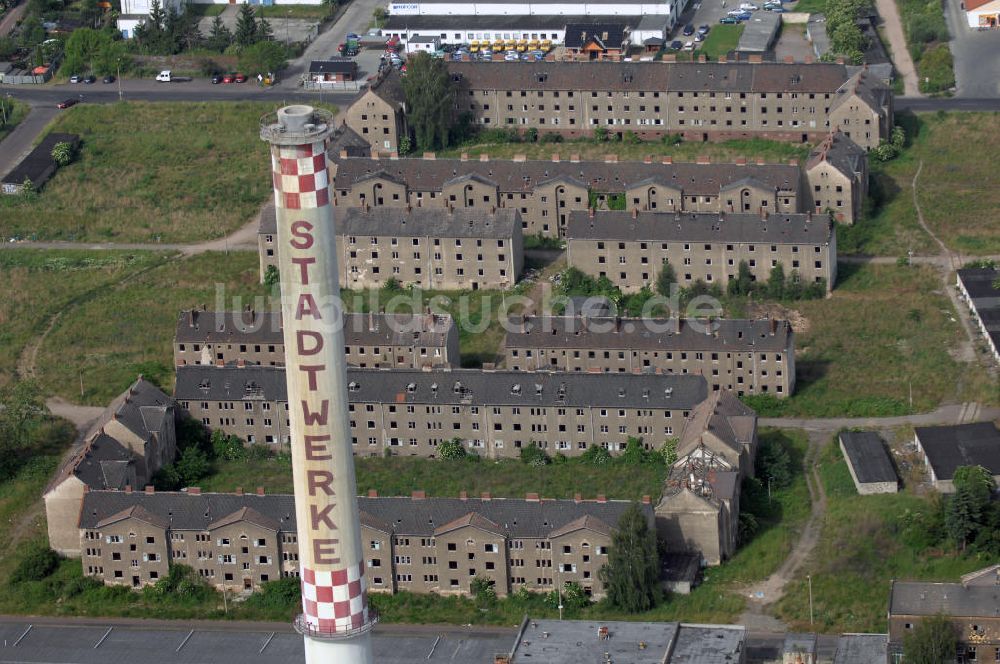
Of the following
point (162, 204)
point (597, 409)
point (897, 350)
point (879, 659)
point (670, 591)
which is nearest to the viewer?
point (879, 659)

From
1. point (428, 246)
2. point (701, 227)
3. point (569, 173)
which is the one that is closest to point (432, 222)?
point (428, 246)

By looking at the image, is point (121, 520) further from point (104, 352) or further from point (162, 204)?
point (162, 204)

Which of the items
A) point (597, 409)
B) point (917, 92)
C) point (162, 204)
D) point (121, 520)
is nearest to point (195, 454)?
point (121, 520)

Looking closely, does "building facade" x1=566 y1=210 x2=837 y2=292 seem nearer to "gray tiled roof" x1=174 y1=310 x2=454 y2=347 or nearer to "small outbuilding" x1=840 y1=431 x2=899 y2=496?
"gray tiled roof" x1=174 y1=310 x2=454 y2=347

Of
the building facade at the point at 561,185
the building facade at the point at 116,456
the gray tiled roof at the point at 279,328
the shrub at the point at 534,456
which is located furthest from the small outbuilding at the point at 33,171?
the shrub at the point at 534,456

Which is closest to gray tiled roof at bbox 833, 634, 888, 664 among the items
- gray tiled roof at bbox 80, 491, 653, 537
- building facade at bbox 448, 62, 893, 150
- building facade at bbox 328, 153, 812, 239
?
gray tiled roof at bbox 80, 491, 653, 537

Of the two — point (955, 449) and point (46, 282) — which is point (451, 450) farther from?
point (46, 282)
